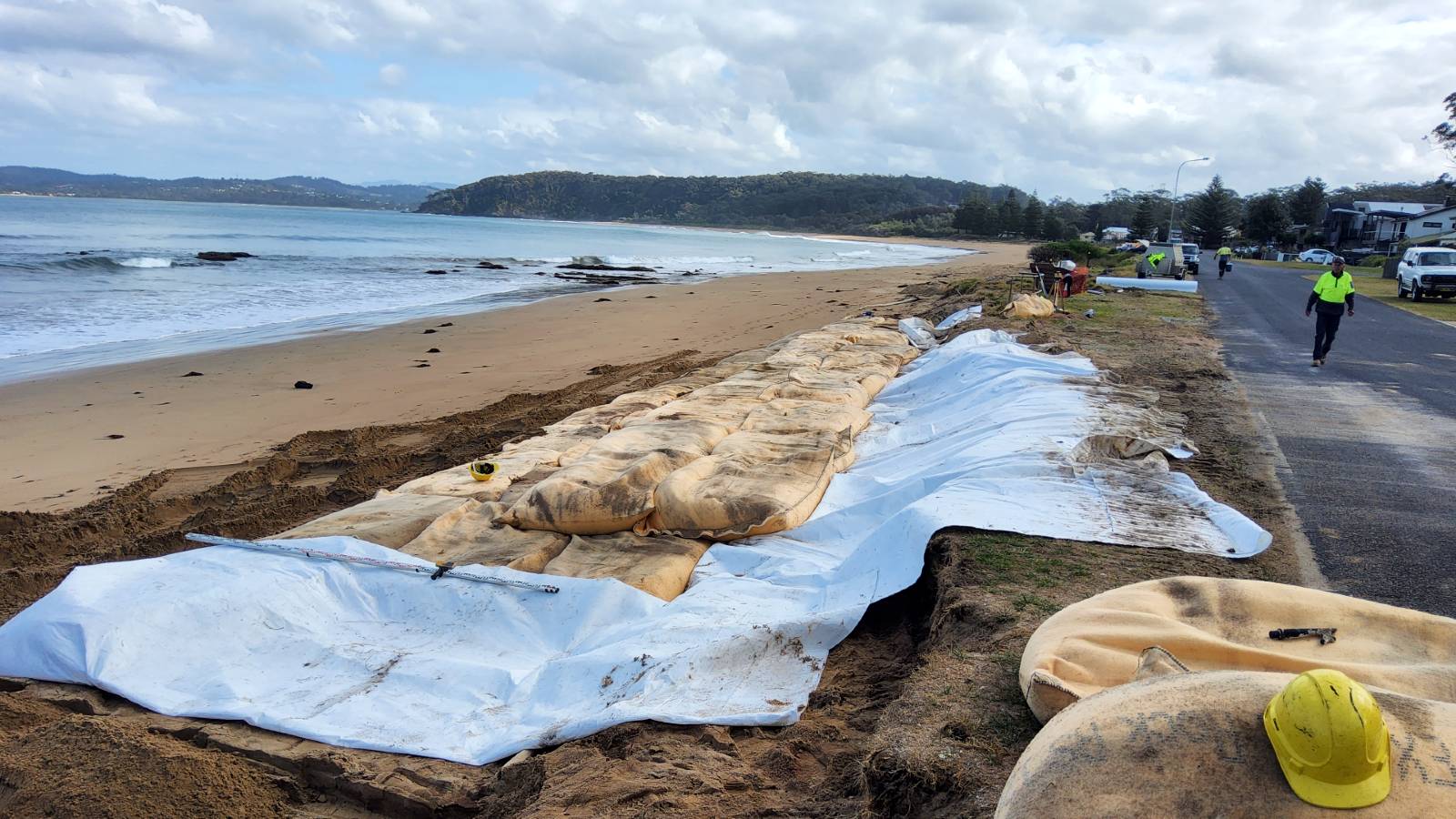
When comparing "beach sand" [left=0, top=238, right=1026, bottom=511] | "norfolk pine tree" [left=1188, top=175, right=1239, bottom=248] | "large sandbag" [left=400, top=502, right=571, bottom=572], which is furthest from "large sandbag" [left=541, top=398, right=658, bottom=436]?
"norfolk pine tree" [left=1188, top=175, right=1239, bottom=248]

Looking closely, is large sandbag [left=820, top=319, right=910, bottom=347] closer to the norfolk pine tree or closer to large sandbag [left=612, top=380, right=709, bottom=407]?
large sandbag [left=612, top=380, right=709, bottom=407]

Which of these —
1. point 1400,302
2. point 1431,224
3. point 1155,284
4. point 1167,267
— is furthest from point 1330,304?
point 1431,224

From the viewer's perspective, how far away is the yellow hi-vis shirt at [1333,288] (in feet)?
32.9

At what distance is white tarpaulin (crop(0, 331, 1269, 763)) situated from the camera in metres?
3.47

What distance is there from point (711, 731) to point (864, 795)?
72 centimetres

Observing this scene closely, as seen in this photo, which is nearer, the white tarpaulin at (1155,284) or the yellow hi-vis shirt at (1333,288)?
the yellow hi-vis shirt at (1333,288)

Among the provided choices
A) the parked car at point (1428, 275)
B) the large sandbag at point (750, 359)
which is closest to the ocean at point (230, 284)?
the large sandbag at point (750, 359)

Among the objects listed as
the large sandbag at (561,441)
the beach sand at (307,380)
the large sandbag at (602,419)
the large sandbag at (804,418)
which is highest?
the large sandbag at (804,418)

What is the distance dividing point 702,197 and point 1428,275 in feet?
407

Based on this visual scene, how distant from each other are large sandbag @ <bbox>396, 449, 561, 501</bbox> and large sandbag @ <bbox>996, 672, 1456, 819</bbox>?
4.18 m

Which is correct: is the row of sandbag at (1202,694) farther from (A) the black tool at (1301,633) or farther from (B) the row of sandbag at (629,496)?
(B) the row of sandbag at (629,496)

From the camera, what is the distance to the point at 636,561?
4641 mm

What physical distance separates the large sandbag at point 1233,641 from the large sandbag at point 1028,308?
32.9ft

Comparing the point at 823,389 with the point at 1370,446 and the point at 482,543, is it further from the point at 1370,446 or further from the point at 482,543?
the point at 1370,446
